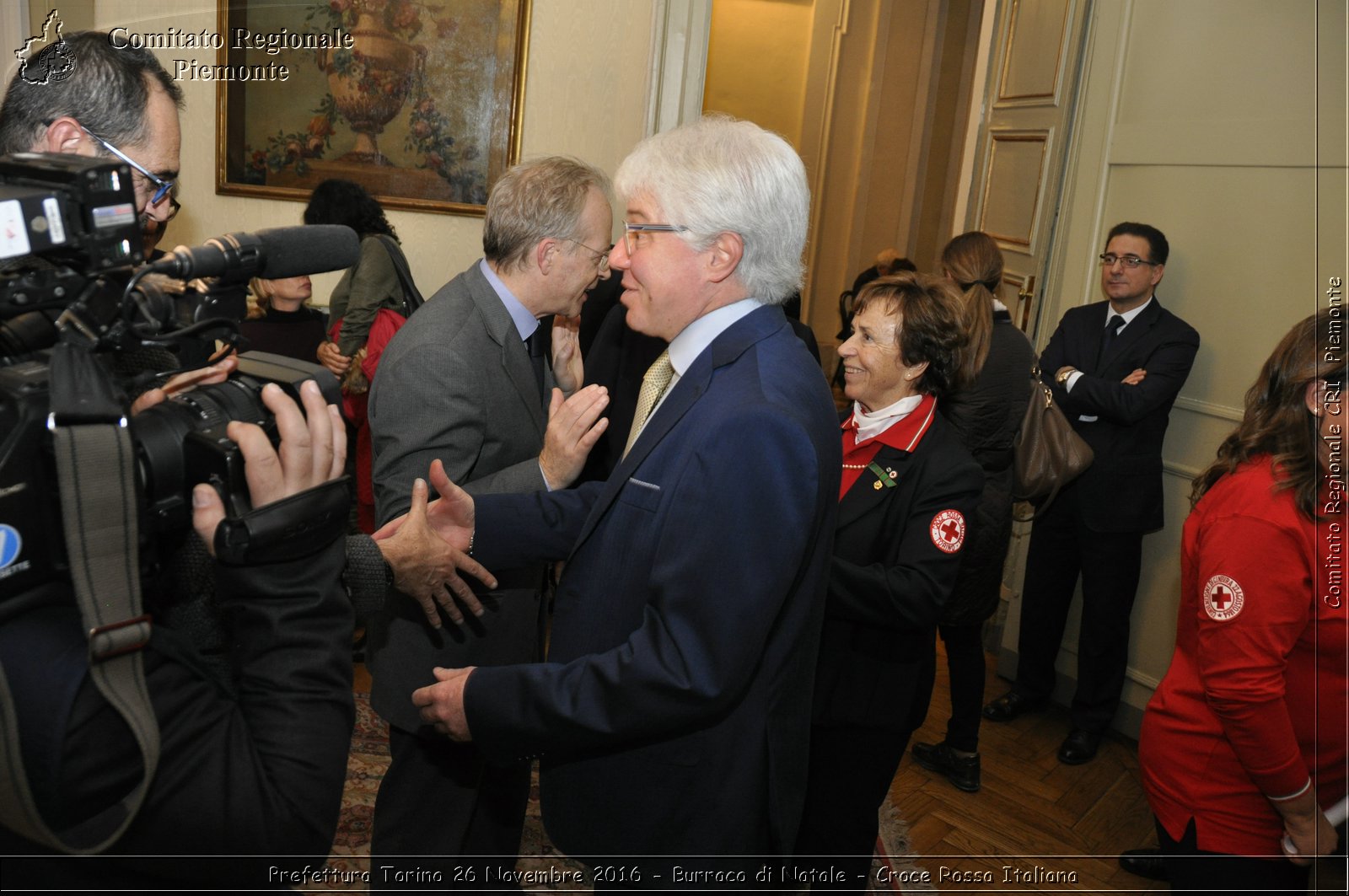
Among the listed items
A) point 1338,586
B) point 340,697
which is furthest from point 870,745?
point 340,697

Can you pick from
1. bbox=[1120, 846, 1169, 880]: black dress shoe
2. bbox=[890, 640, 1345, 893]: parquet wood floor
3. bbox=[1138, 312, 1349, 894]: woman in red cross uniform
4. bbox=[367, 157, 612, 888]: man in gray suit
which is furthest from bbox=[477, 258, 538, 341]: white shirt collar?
bbox=[1120, 846, 1169, 880]: black dress shoe

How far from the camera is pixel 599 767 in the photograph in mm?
1503

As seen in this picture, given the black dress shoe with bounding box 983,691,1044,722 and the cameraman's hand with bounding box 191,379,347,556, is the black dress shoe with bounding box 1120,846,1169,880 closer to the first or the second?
the black dress shoe with bounding box 983,691,1044,722

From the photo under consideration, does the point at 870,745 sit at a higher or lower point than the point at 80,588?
lower

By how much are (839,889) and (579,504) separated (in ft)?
4.34

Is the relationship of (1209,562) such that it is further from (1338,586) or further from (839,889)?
(839,889)

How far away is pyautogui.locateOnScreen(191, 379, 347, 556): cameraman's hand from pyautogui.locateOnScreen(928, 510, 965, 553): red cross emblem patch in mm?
1524

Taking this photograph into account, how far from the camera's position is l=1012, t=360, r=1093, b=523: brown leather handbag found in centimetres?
343

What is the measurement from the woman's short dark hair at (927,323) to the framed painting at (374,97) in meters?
2.58

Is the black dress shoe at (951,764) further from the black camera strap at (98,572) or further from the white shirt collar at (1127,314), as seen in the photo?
the black camera strap at (98,572)

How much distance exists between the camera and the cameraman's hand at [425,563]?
156cm

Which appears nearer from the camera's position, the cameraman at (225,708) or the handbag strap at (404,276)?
the cameraman at (225,708)

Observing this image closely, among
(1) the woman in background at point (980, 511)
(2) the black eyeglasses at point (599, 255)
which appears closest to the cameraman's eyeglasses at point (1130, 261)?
(1) the woman in background at point (980, 511)

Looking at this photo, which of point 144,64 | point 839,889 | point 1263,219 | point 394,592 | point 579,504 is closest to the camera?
point 144,64
